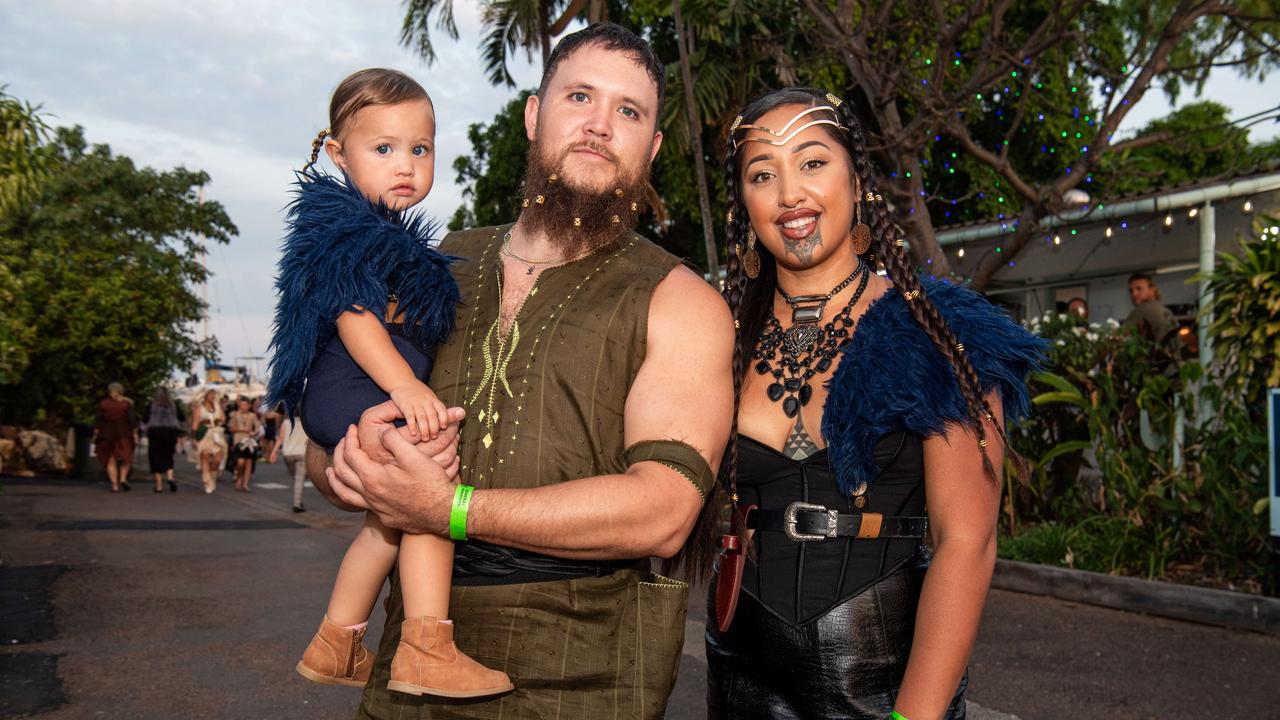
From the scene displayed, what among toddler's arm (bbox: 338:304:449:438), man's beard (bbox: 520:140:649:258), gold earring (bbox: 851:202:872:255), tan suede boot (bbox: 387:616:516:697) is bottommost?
tan suede boot (bbox: 387:616:516:697)

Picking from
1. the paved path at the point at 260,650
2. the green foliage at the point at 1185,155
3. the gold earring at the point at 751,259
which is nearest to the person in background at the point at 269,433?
the paved path at the point at 260,650

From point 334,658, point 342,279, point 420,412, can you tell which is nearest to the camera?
point 420,412

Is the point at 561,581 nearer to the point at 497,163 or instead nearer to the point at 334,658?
the point at 334,658

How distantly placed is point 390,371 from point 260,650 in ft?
17.3

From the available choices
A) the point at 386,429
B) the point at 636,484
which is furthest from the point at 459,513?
the point at 636,484

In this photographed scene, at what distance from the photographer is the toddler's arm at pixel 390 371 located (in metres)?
2.04

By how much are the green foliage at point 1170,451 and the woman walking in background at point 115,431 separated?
15.7m

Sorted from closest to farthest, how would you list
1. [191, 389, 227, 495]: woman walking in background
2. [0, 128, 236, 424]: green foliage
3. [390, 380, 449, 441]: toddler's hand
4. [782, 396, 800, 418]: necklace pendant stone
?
1. [390, 380, 449, 441]: toddler's hand
2. [782, 396, 800, 418]: necklace pendant stone
3. [191, 389, 227, 495]: woman walking in background
4. [0, 128, 236, 424]: green foliage

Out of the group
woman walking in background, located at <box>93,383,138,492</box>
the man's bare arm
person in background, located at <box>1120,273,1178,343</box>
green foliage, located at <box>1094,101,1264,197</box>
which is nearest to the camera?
the man's bare arm

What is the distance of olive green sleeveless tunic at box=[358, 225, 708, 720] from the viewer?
6.79ft

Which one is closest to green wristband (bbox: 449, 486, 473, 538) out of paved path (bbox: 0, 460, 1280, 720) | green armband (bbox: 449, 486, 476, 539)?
green armband (bbox: 449, 486, 476, 539)

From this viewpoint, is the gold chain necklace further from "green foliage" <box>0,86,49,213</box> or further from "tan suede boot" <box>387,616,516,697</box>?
"green foliage" <box>0,86,49,213</box>

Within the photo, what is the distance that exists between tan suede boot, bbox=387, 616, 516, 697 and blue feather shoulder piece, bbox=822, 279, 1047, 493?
0.91 meters

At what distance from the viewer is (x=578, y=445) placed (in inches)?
83.5
